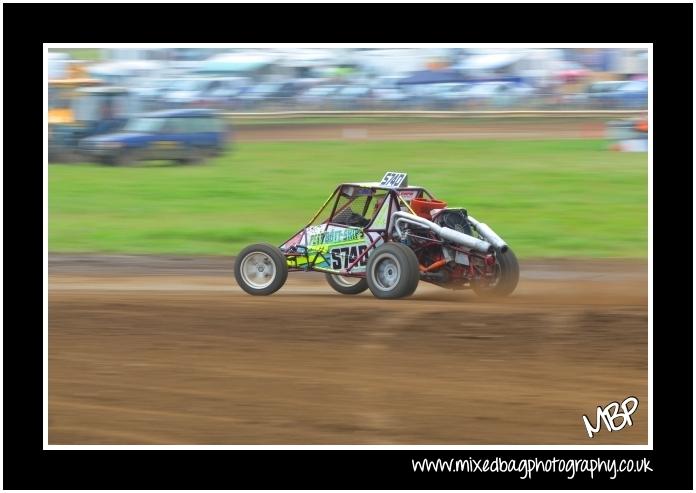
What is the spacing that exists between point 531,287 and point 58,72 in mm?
17860

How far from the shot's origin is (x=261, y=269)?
13.7 metres

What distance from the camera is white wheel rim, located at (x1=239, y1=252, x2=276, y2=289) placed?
44.6ft

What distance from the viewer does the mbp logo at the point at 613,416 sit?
834cm

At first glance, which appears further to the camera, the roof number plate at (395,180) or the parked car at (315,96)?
the parked car at (315,96)

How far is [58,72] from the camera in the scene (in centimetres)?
2833

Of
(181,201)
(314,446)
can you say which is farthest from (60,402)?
(181,201)

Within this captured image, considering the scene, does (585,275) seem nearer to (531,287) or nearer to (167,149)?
(531,287)

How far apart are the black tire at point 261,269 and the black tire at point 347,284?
0.78m

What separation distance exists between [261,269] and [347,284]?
1144mm

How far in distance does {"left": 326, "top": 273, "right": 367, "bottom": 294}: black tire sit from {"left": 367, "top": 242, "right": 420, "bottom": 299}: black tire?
723mm

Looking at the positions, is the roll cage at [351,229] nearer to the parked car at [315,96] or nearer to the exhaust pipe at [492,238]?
the exhaust pipe at [492,238]

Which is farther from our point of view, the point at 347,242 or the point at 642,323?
the point at 347,242

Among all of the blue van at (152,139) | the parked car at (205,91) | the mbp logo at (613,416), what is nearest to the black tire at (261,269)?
the mbp logo at (613,416)

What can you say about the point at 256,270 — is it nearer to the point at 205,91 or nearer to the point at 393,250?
the point at 393,250
